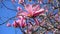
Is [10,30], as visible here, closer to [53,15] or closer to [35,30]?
[35,30]

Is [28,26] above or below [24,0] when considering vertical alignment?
below

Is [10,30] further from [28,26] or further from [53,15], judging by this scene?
[53,15]

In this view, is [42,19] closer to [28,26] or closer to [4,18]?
[28,26]

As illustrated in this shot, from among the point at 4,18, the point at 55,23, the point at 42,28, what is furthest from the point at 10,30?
the point at 55,23

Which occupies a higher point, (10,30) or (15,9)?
(15,9)

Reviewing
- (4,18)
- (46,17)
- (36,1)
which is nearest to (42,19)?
(46,17)

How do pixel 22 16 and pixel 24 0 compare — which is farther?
pixel 24 0

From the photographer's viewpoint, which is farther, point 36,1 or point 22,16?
point 36,1

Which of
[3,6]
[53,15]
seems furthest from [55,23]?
[3,6]
